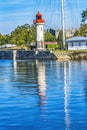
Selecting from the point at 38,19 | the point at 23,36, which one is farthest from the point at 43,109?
the point at 23,36

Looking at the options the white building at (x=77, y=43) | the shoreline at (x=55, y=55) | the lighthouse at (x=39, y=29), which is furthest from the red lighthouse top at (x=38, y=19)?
the white building at (x=77, y=43)

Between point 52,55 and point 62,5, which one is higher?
point 62,5

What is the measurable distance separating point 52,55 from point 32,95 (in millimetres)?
73930

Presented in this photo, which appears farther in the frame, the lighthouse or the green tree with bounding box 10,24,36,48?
the green tree with bounding box 10,24,36,48

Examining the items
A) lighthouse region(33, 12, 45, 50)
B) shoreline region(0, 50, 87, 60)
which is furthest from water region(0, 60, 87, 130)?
lighthouse region(33, 12, 45, 50)

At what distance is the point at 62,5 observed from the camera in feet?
373

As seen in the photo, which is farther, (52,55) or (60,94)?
(52,55)

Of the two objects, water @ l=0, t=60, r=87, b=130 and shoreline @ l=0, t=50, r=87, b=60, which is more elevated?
water @ l=0, t=60, r=87, b=130

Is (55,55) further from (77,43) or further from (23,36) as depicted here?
(23,36)

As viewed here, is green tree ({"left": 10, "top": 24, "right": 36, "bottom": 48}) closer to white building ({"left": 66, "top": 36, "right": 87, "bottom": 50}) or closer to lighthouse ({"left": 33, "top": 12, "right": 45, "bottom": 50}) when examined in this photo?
lighthouse ({"left": 33, "top": 12, "right": 45, "bottom": 50})

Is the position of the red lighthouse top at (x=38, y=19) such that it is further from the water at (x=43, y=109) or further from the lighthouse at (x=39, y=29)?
the water at (x=43, y=109)

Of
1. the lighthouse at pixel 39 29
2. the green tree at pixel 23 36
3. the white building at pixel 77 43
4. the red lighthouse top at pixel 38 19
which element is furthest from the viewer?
the green tree at pixel 23 36

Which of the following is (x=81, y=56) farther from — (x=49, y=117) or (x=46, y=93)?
(x=49, y=117)

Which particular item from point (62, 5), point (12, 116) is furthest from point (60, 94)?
point (62, 5)
